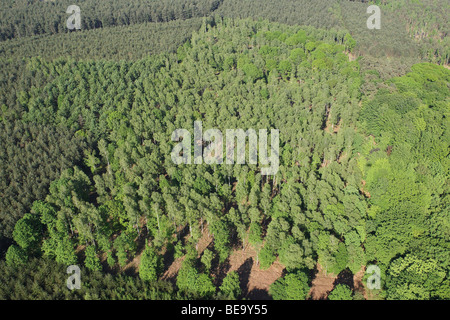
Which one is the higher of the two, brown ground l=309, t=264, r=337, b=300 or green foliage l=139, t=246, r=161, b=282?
green foliage l=139, t=246, r=161, b=282

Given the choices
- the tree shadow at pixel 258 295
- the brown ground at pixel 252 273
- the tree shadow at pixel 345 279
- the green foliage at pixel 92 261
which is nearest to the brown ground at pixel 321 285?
the tree shadow at pixel 345 279

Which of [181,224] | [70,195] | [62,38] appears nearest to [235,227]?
[181,224]

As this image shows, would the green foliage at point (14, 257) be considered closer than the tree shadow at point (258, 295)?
No

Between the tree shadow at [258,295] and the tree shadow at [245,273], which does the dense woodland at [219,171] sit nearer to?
the tree shadow at [245,273]

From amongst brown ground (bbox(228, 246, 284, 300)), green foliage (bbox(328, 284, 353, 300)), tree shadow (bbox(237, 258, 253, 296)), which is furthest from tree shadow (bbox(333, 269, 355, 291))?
tree shadow (bbox(237, 258, 253, 296))

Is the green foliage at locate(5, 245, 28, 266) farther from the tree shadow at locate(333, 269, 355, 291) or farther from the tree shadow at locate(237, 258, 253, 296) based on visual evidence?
the tree shadow at locate(333, 269, 355, 291)

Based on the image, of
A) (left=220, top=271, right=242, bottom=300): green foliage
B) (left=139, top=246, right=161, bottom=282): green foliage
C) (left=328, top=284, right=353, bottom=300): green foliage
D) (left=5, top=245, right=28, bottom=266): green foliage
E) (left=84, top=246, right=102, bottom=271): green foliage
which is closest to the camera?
(left=328, top=284, right=353, bottom=300): green foliage

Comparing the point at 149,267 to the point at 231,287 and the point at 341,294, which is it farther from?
the point at 341,294
